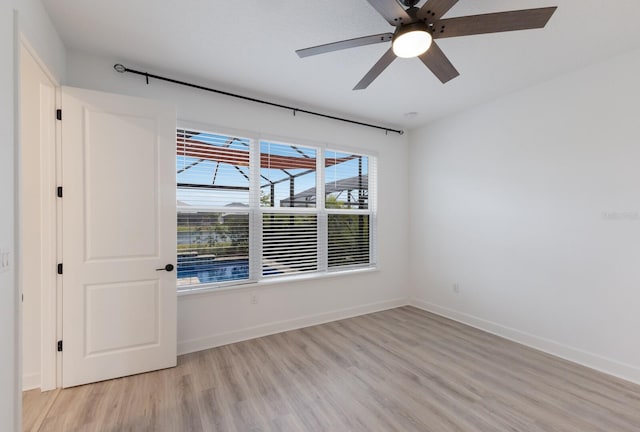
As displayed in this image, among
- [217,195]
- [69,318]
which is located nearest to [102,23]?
[217,195]

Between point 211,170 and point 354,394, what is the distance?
2.52 metres

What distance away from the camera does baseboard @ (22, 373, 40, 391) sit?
230 cm

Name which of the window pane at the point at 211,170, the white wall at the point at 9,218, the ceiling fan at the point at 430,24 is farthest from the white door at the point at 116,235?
the ceiling fan at the point at 430,24

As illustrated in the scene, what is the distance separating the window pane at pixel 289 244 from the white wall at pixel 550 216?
183cm

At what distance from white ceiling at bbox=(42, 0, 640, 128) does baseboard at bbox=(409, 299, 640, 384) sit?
2.70 metres

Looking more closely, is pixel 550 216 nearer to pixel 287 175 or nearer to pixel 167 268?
pixel 287 175

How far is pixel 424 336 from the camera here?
11.1ft

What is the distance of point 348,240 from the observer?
4.20 m

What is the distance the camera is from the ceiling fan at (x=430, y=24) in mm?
1551

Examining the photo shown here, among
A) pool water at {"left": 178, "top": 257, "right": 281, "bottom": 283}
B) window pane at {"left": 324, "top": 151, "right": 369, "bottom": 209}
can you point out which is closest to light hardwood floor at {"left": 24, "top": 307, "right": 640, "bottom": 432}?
pool water at {"left": 178, "top": 257, "right": 281, "bottom": 283}

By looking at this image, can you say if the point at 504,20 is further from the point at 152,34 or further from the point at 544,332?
the point at 544,332

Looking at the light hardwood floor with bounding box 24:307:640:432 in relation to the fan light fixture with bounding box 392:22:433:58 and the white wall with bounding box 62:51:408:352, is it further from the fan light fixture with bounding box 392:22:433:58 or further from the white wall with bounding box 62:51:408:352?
the fan light fixture with bounding box 392:22:433:58

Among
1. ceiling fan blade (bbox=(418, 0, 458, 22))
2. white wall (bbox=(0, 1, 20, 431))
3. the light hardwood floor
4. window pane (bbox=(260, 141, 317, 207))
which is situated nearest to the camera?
white wall (bbox=(0, 1, 20, 431))

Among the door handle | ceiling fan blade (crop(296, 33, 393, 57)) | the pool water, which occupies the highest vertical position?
ceiling fan blade (crop(296, 33, 393, 57))
